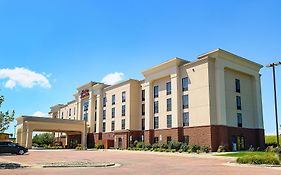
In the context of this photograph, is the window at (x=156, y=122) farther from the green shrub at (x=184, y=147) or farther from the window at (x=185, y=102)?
the green shrub at (x=184, y=147)

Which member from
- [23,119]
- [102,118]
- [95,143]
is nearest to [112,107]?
[102,118]

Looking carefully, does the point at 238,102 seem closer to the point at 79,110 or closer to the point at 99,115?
the point at 99,115

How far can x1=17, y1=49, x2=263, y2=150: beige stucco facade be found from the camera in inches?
1543

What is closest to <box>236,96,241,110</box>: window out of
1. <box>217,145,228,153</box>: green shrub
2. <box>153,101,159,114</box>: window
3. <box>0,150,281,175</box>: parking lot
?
<box>217,145,228,153</box>: green shrub

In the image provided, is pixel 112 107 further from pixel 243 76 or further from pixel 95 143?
pixel 243 76

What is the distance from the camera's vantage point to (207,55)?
133 feet

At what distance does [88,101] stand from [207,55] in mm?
33231

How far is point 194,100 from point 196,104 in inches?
26.4

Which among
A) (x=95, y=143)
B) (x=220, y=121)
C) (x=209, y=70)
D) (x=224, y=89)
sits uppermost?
(x=209, y=70)

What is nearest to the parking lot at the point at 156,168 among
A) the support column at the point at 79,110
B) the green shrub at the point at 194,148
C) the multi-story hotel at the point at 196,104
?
the green shrub at the point at 194,148

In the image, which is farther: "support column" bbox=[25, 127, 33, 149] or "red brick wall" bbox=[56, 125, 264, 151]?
"support column" bbox=[25, 127, 33, 149]

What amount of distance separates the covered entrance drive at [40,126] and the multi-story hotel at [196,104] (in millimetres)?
8367

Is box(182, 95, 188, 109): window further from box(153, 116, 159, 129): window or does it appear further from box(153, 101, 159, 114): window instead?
box(153, 116, 159, 129): window

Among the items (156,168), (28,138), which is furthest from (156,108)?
(156,168)
